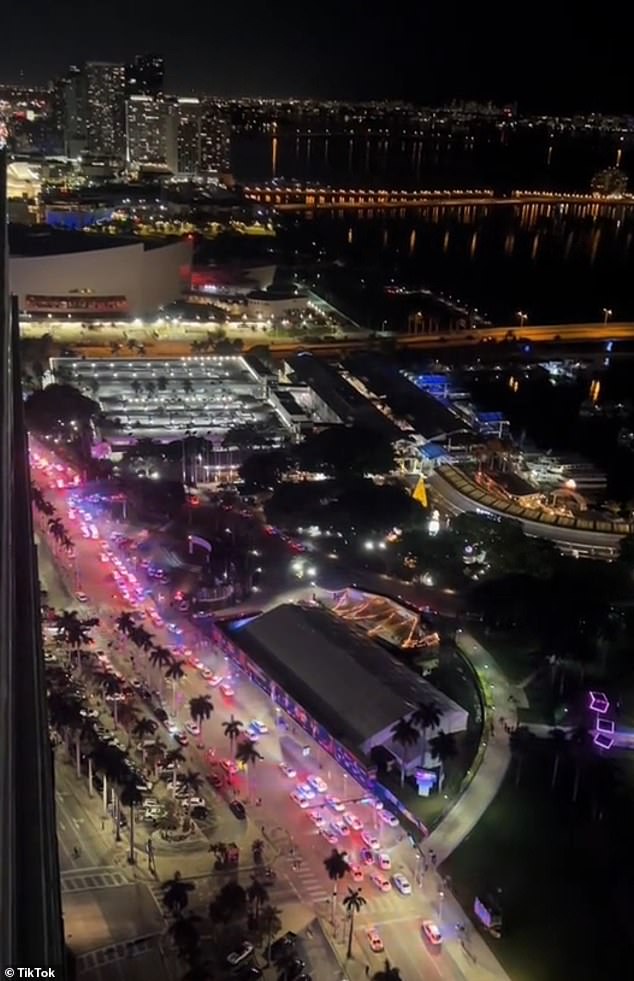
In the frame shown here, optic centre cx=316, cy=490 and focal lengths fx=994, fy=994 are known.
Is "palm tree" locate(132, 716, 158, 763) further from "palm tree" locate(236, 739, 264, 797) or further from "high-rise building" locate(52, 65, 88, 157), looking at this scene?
"high-rise building" locate(52, 65, 88, 157)

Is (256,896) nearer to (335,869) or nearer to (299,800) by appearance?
(335,869)

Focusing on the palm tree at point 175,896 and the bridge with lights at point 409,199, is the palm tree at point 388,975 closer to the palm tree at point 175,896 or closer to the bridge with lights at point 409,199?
the palm tree at point 175,896

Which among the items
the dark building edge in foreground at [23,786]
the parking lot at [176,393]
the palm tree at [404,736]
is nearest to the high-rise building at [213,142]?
the parking lot at [176,393]

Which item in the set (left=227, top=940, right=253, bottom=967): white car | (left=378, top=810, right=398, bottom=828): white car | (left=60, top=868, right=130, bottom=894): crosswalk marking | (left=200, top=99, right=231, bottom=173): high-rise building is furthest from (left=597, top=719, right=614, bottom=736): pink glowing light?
(left=200, top=99, right=231, bottom=173): high-rise building

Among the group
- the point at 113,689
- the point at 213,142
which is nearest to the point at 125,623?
the point at 113,689

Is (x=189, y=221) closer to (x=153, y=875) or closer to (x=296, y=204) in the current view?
(x=296, y=204)

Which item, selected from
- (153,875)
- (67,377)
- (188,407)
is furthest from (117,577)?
(67,377)
